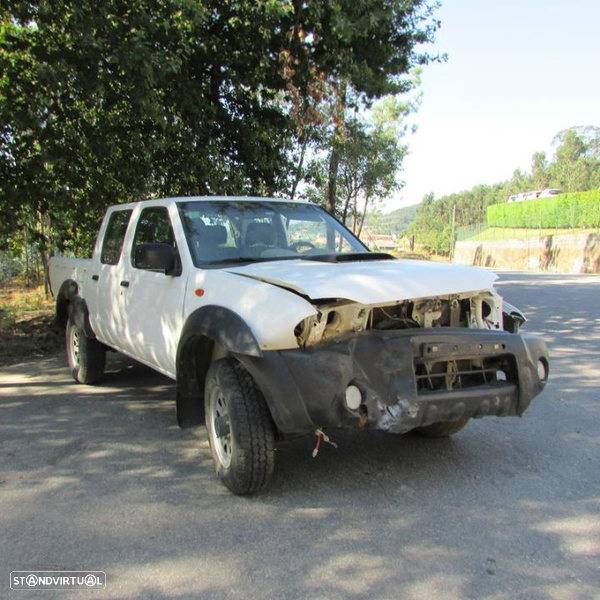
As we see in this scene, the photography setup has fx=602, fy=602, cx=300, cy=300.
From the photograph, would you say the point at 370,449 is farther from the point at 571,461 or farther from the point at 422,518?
the point at 571,461

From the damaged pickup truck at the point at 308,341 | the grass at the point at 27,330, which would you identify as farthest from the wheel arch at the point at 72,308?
the damaged pickup truck at the point at 308,341

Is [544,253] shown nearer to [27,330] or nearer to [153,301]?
[27,330]

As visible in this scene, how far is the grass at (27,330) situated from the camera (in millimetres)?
8414

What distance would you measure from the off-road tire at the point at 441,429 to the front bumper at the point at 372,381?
3.04 feet

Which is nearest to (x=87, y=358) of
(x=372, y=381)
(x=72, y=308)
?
(x=72, y=308)

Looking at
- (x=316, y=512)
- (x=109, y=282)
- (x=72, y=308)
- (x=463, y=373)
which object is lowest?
(x=316, y=512)

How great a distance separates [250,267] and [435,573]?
2232 mm

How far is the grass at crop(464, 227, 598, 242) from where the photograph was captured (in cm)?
4188

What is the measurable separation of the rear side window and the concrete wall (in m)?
31.6

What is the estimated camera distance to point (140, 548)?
306cm

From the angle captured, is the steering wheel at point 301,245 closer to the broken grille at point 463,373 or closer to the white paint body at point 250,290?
the white paint body at point 250,290

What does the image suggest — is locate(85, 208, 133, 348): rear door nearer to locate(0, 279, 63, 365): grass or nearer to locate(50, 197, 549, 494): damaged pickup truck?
locate(50, 197, 549, 494): damaged pickup truck

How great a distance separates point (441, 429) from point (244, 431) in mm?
1747

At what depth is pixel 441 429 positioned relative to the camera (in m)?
4.52
